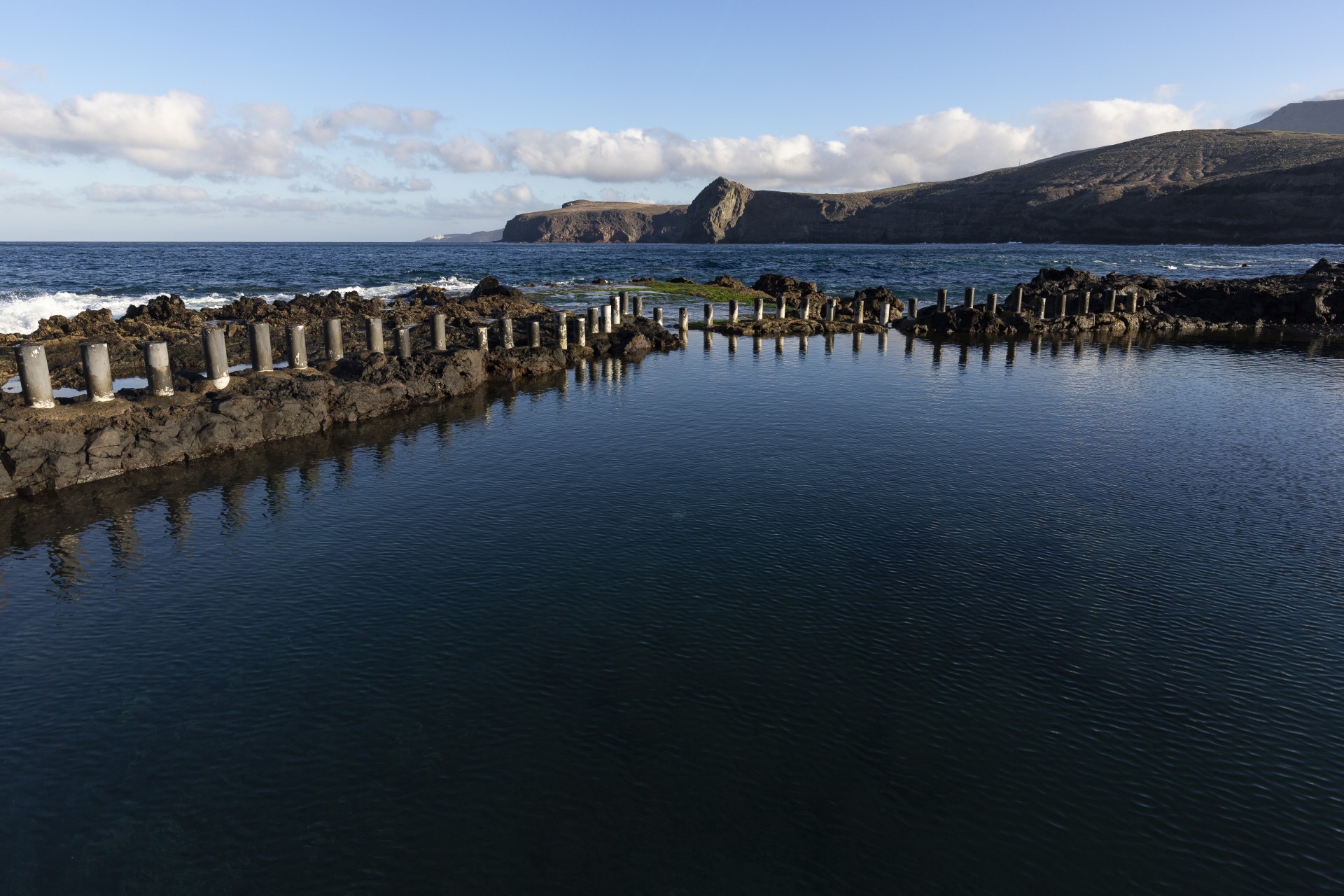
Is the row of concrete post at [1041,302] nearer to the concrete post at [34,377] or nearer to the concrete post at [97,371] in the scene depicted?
the concrete post at [97,371]

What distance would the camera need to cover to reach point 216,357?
882 inches

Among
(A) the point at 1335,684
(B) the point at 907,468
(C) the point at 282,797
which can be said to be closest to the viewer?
(C) the point at 282,797

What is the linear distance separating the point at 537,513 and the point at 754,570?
5.08m

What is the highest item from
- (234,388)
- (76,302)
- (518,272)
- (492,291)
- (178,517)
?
(518,272)

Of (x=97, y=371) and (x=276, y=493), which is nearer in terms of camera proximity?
(x=276, y=493)

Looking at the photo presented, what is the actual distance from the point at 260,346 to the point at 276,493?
921cm

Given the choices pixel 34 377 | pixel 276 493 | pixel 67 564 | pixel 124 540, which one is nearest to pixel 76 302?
pixel 34 377

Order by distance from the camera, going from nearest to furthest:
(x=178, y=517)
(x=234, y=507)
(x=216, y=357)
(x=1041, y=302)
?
(x=178, y=517), (x=234, y=507), (x=216, y=357), (x=1041, y=302)

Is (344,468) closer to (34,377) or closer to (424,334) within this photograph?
(34,377)

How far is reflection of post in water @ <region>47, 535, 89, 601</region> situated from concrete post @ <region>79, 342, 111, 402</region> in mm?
6728

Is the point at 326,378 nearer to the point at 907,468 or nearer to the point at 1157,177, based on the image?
the point at 907,468

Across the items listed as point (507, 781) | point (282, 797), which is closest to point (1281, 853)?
point (507, 781)

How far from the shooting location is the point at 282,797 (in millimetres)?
8125

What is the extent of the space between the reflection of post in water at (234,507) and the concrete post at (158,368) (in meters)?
5.78
